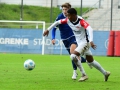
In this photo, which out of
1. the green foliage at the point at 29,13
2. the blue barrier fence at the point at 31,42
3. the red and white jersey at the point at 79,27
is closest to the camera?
the red and white jersey at the point at 79,27

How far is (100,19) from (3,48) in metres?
11.0

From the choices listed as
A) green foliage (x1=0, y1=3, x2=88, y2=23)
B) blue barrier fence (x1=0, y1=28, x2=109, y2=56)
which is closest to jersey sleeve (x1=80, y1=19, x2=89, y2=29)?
blue barrier fence (x1=0, y1=28, x2=109, y2=56)

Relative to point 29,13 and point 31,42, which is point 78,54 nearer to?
point 31,42

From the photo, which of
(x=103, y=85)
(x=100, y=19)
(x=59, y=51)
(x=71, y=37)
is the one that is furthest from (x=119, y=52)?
(x=103, y=85)

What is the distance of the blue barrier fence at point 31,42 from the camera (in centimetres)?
3500

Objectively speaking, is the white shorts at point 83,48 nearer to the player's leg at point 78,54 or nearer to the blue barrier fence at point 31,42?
the player's leg at point 78,54

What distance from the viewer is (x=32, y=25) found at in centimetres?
3891

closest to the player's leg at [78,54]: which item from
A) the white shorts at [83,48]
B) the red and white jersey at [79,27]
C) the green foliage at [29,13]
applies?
the white shorts at [83,48]

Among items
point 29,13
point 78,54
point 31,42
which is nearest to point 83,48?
point 78,54

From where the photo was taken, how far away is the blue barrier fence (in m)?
35.0

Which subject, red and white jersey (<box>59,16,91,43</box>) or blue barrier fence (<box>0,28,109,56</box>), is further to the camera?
blue barrier fence (<box>0,28,109,56</box>)

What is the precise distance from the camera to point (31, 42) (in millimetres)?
35344

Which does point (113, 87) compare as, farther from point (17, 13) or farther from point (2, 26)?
point (17, 13)

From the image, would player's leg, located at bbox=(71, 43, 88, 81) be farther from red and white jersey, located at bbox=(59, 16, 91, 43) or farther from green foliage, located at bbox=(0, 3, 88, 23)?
green foliage, located at bbox=(0, 3, 88, 23)
